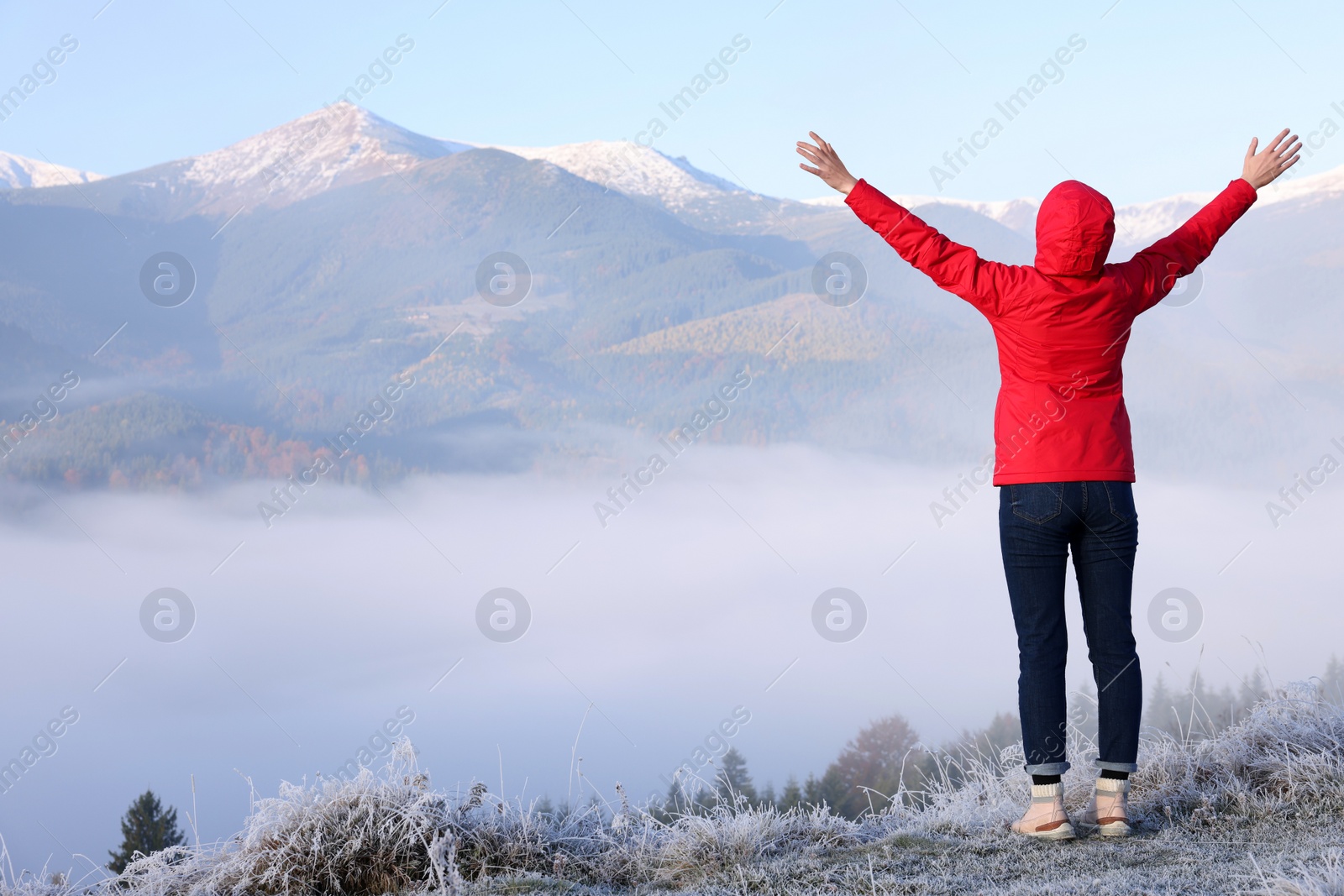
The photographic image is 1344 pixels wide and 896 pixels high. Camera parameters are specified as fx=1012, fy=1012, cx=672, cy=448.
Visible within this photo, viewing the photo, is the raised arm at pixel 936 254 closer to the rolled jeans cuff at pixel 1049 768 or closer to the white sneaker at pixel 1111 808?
the rolled jeans cuff at pixel 1049 768

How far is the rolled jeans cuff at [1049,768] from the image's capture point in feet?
10.9

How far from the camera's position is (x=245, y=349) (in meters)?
111

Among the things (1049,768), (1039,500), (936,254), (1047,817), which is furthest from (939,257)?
(1047,817)

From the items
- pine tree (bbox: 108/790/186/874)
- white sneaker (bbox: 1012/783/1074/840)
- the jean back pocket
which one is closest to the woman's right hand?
the jean back pocket

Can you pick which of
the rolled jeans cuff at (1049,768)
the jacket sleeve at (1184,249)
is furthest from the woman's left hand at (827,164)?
the rolled jeans cuff at (1049,768)

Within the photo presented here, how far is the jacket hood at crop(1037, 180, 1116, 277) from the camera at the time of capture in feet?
10.4

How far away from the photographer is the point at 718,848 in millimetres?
3316

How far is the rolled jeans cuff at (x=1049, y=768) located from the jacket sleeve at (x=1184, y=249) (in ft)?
4.99

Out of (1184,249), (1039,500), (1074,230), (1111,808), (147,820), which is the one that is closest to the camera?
(1074,230)

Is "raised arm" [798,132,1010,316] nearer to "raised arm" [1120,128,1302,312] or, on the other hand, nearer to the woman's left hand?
the woman's left hand

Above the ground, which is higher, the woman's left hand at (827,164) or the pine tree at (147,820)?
the woman's left hand at (827,164)

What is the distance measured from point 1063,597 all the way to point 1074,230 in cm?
119

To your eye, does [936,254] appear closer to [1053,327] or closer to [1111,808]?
[1053,327]

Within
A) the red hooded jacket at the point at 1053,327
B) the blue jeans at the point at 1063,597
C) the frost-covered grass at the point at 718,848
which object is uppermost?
the red hooded jacket at the point at 1053,327
